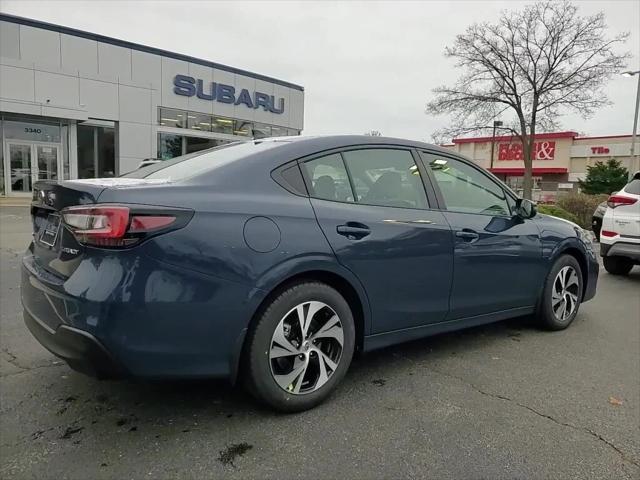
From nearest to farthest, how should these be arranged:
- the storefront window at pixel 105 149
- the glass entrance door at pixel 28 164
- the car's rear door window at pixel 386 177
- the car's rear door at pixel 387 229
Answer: the car's rear door at pixel 387 229 < the car's rear door window at pixel 386 177 < the glass entrance door at pixel 28 164 < the storefront window at pixel 105 149

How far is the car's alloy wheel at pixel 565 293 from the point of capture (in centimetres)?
458

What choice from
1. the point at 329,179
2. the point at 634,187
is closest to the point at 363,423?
the point at 329,179

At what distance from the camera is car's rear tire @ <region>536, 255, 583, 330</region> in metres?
4.48

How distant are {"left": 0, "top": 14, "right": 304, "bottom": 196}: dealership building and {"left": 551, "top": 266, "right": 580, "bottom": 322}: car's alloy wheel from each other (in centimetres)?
1819

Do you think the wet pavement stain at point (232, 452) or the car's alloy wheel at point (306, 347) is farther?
the car's alloy wheel at point (306, 347)

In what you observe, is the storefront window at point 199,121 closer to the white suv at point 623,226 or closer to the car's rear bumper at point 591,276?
the white suv at point 623,226

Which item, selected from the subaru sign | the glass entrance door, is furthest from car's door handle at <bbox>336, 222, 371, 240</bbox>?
the subaru sign

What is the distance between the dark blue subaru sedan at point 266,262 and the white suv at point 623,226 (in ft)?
13.1

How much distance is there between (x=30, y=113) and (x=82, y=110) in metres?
1.99

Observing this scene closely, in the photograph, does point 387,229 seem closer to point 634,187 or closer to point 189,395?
point 189,395

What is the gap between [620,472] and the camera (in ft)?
7.96

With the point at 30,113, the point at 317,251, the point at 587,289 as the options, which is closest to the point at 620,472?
the point at 317,251

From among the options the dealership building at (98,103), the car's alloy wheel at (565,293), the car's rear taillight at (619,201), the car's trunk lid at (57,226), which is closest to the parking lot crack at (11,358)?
the car's trunk lid at (57,226)

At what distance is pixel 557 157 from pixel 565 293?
47603 mm
